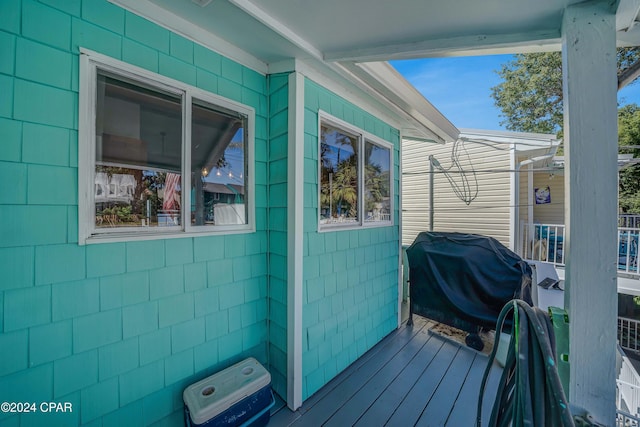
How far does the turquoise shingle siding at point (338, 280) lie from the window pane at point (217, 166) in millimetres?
568

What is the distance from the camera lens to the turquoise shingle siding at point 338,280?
2297 millimetres

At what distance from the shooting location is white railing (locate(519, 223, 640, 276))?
5.00 m

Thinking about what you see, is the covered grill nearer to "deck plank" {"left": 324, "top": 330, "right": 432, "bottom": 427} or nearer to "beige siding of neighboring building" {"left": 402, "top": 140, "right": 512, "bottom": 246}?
"deck plank" {"left": 324, "top": 330, "right": 432, "bottom": 427}

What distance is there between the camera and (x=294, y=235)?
212 cm

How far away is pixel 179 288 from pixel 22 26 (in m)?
1.61

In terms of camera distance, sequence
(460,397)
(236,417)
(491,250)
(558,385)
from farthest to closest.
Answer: (491,250)
(460,397)
(236,417)
(558,385)

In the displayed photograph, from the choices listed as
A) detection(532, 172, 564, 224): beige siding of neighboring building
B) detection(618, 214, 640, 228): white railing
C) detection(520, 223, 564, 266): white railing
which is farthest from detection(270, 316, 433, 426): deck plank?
detection(618, 214, 640, 228): white railing

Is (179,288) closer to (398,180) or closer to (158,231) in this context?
(158,231)

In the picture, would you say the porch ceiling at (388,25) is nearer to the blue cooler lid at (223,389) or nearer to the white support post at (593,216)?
the white support post at (593,216)

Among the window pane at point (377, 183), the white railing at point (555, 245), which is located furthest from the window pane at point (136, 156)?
the white railing at point (555, 245)

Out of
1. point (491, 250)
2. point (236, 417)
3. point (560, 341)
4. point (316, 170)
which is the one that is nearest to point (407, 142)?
point (491, 250)

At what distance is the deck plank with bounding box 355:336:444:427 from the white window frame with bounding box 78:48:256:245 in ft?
6.10

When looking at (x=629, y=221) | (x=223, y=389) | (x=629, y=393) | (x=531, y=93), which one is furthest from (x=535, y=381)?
(x=531, y=93)

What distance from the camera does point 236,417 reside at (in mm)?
1675
